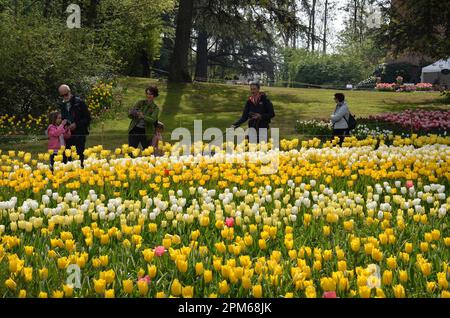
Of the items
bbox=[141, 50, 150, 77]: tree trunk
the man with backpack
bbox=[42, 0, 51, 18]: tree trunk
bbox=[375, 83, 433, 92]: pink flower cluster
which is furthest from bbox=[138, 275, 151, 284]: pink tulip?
bbox=[375, 83, 433, 92]: pink flower cluster

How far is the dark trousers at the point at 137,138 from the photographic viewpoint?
33.2ft

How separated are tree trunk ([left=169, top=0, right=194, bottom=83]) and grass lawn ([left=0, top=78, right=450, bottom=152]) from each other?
0.77 meters

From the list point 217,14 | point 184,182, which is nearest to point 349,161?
point 184,182

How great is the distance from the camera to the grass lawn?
57.3 feet

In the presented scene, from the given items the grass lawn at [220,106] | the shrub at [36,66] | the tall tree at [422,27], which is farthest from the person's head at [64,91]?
the tall tree at [422,27]

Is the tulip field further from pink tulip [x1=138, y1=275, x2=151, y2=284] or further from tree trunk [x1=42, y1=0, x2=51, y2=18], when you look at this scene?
tree trunk [x1=42, y1=0, x2=51, y2=18]

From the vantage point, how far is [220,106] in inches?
892

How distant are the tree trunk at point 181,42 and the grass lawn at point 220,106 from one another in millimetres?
769

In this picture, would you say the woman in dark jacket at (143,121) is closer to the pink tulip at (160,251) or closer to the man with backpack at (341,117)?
the man with backpack at (341,117)

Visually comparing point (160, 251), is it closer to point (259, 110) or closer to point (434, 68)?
point (259, 110)

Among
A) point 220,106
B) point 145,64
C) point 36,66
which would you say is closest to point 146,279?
point 36,66

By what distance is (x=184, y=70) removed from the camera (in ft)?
88.2

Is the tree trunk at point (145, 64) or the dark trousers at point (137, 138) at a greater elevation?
the tree trunk at point (145, 64)
